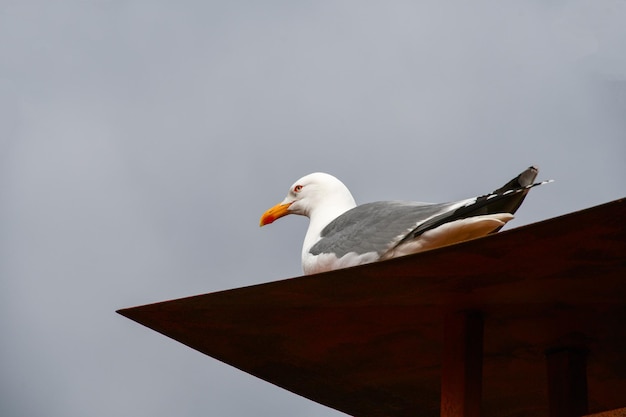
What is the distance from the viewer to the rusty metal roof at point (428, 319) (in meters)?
5.14

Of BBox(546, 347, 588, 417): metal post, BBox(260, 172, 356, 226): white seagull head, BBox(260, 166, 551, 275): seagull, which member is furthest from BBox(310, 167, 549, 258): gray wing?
BBox(546, 347, 588, 417): metal post

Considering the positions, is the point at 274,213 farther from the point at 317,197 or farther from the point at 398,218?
the point at 398,218

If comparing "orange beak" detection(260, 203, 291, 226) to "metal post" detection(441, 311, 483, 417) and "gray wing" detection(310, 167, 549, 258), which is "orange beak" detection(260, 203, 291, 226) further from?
"metal post" detection(441, 311, 483, 417)

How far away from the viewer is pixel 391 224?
6508 mm

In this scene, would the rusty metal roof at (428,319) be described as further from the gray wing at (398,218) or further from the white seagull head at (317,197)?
the white seagull head at (317,197)

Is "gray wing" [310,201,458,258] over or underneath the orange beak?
underneath

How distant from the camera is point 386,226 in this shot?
6523 mm

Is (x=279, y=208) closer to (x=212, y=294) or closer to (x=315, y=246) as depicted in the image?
(x=315, y=246)

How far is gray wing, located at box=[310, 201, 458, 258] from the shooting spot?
6383mm

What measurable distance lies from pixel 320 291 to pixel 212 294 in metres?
0.56

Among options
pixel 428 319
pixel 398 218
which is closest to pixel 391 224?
pixel 398 218

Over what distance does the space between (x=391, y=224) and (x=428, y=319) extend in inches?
29.5

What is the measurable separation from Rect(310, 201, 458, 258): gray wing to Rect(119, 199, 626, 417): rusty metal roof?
52cm

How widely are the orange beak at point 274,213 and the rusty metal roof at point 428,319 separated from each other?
1577 millimetres
